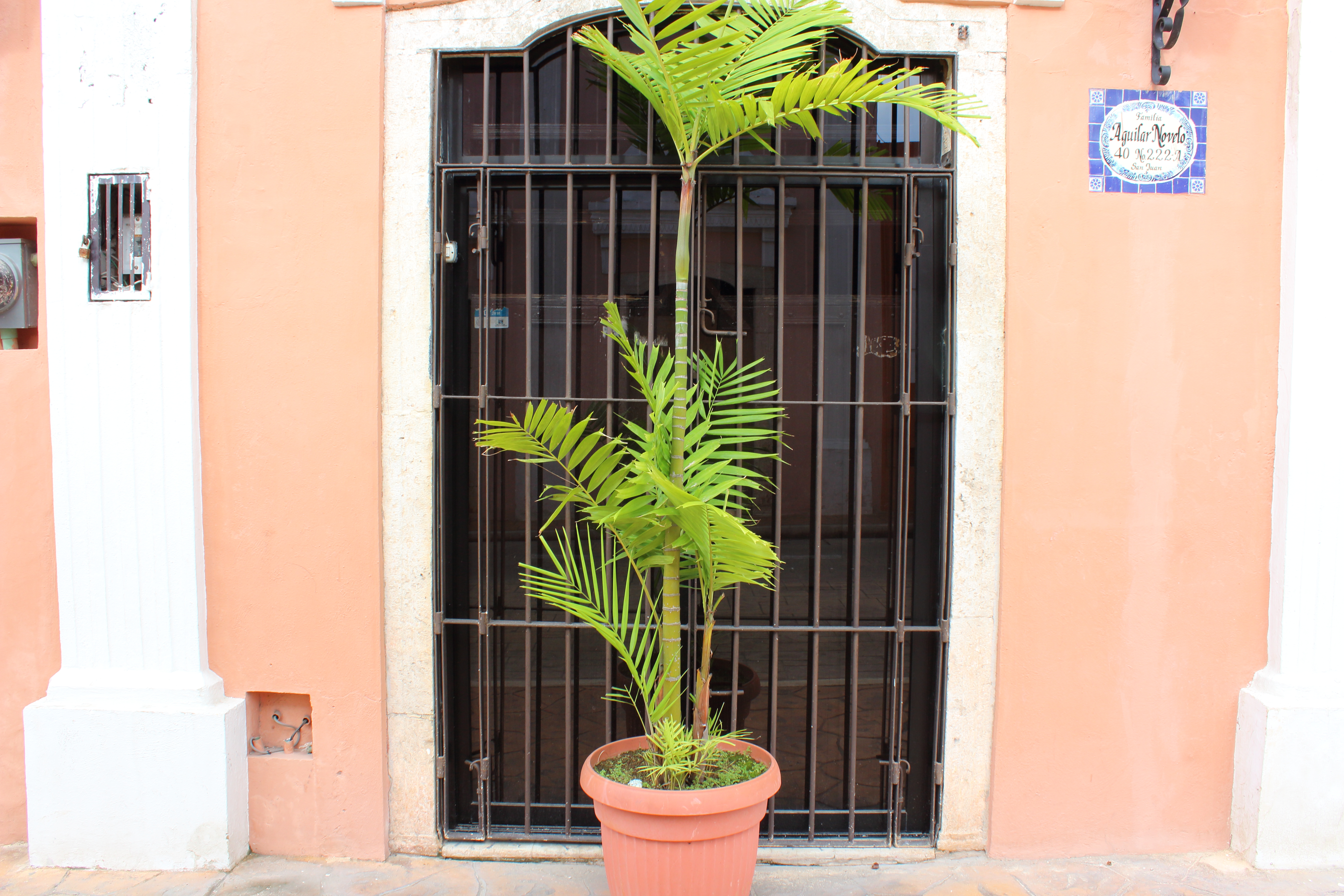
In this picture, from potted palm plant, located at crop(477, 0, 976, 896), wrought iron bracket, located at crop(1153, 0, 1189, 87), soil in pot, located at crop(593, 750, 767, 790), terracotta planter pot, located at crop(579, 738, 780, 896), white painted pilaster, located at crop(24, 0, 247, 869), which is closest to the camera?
potted palm plant, located at crop(477, 0, 976, 896)

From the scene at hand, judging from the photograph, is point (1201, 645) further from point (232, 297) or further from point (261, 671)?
point (232, 297)

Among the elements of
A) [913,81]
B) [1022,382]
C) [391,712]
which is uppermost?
[913,81]

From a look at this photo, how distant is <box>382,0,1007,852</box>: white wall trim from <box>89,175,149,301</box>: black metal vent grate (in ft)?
2.77

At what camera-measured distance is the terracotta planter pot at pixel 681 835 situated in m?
2.52

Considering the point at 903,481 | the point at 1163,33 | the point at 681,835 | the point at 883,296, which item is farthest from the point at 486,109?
the point at 681,835

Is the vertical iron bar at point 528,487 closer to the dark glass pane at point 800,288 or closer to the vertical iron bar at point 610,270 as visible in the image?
the vertical iron bar at point 610,270

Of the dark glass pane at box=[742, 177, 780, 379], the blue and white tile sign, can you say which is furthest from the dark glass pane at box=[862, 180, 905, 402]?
the blue and white tile sign

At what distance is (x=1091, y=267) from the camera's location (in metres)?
3.10

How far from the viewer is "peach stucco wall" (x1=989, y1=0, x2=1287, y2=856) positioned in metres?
3.10

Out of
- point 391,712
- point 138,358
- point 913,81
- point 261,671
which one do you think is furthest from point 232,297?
point 913,81

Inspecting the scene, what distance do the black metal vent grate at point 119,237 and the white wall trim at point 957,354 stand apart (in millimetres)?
844

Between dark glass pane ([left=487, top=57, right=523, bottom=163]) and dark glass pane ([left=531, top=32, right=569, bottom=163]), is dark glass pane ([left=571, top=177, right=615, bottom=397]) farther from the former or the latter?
dark glass pane ([left=487, top=57, right=523, bottom=163])

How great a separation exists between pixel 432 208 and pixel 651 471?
4.78ft

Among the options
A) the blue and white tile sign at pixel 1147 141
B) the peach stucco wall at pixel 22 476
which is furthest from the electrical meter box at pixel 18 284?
the blue and white tile sign at pixel 1147 141
